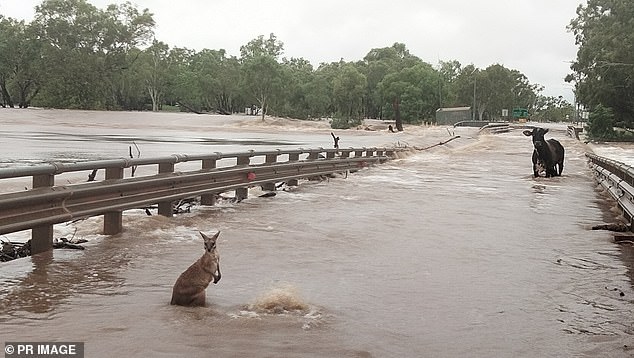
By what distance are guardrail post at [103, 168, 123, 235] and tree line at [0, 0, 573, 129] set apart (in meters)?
78.5

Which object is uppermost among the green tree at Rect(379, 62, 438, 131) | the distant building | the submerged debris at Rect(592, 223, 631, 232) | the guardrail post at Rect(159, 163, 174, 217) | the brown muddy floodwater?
the green tree at Rect(379, 62, 438, 131)

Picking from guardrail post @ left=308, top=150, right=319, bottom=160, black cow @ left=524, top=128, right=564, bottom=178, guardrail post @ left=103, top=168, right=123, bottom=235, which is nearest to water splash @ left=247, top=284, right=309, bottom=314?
guardrail post @ left=103, top=168, right=123, bottom=235

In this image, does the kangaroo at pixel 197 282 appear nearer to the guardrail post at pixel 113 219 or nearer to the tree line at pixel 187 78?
the guardrail post at pixel 113 219

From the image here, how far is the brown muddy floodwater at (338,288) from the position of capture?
5.75m

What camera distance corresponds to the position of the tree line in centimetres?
10738

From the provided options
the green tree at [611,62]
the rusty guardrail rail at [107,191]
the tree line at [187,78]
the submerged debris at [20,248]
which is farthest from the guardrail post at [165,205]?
the tree line at [187,78]

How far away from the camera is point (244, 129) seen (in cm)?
8638

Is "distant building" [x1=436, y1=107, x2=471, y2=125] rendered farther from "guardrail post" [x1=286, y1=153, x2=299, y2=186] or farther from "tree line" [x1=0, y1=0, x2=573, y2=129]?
"guardrail post" [x1=286, y1=153, x2=299, y2=186]

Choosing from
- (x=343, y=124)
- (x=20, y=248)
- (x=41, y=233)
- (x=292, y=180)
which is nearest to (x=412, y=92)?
(x=343, y=124)

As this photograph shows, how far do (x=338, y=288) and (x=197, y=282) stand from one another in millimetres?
1679

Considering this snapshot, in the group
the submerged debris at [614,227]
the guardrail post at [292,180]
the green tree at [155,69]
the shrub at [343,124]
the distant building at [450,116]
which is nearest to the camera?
the submerged debris at [614,227]

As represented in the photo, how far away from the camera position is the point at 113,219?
10094mm

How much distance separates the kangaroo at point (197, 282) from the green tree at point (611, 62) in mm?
63533

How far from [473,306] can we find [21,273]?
15.0ft
